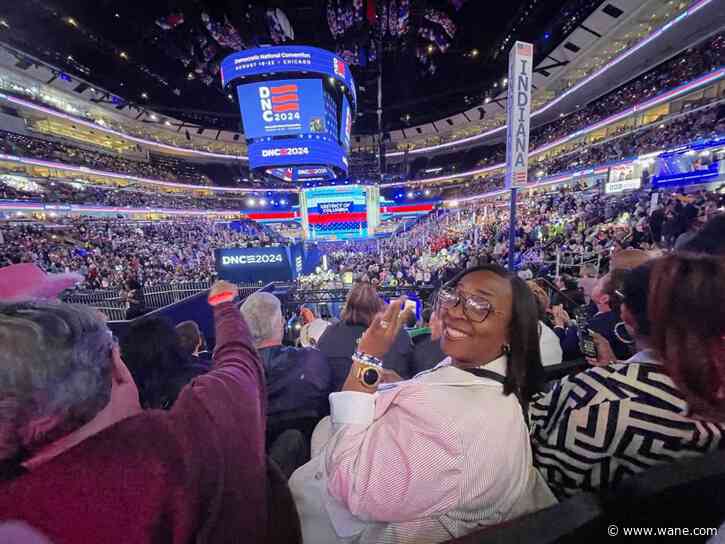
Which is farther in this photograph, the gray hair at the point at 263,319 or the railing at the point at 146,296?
the railing at the point at 146,296

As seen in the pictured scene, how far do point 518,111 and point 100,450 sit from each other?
13.7ft

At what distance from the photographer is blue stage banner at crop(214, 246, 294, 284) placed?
7934 millimetres

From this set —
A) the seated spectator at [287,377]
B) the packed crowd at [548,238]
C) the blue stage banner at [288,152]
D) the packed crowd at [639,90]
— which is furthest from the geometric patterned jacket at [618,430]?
the packed crowd at [639,90]

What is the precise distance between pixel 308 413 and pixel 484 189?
104 ft

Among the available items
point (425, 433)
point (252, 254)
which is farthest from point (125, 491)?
point (252, 254)

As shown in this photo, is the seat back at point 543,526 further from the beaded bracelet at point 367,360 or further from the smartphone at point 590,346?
the smartphone at point 590,346

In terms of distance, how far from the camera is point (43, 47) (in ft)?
43.7

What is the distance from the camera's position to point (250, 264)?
313 inches

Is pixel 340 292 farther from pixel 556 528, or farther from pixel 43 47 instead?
pixel 43 47

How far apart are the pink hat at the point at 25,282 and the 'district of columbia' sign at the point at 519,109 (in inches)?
153

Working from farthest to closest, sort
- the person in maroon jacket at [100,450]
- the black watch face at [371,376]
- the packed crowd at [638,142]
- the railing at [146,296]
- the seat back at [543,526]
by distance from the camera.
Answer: the packed crowd at [638,142] → the railing at [146,296] → the black watch face at [371,376] → the seat back at [543,526] → the person in maroon jacket at [100,450]

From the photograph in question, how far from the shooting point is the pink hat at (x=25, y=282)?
3.18 feet

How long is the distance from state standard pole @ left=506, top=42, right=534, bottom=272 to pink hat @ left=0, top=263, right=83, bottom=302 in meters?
3.59

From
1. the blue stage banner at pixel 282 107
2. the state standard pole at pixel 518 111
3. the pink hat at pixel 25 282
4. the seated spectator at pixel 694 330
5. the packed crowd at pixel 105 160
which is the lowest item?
the seated spectator at pixel 694 330
